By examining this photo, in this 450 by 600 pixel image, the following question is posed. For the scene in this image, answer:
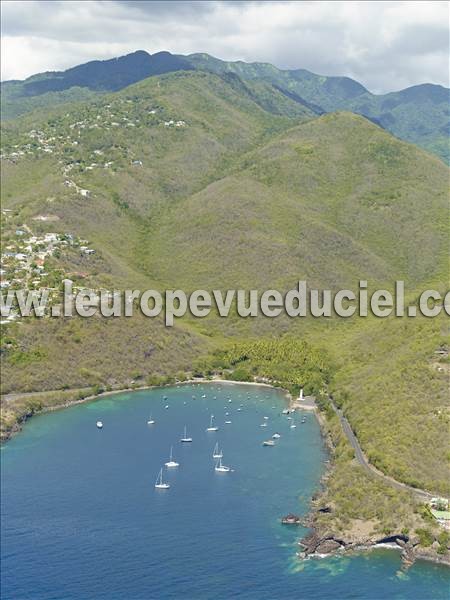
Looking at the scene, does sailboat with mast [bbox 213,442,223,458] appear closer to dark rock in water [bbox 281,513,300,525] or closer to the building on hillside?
dark rock in water [bbox 281,513,300,525]

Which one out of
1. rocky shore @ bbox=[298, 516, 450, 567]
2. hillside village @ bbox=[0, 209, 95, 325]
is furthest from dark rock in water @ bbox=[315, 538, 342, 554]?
hillside village @ bbox=[0, 209, 95, 325]

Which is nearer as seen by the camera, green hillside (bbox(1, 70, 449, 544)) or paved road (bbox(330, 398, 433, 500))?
paved road (bbox(330, 398, 433, 500))

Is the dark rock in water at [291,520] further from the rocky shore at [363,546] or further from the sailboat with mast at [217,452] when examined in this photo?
the sailboat with mast at [217,452]

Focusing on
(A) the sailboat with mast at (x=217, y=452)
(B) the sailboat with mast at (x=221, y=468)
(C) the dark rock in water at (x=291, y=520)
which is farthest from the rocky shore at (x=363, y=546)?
(A) the sailboat with mast at (x=217, y=452)

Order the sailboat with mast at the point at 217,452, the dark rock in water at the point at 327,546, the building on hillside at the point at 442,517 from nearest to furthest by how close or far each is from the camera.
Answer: the dark rock in water at the point at 327,546, the building on hillside at the point at 442,517, the sailboat with mast at the point at 217,452

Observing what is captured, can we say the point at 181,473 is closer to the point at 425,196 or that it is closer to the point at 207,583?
the point at 207,583

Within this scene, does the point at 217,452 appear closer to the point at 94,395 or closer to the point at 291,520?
the point at 291,520

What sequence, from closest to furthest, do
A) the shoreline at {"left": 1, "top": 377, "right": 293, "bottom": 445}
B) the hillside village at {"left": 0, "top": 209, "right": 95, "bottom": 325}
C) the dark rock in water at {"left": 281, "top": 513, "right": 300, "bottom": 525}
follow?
the dark rock in water at {"left": 281, "top": 513, "right": 300, "bottom": 525}
the shoreline at {"left": 1, "top": 377, "right": 293, "bottom": 445}
the hillside village at {"left": 0, "top": 209, "right": 95, "bottom": 325}

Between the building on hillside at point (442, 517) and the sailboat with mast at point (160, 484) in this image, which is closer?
the building on hillside at point (442, 517)

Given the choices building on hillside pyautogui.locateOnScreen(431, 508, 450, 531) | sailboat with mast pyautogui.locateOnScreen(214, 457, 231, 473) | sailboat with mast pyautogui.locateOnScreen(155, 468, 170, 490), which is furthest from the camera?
sailboat with mast pyautogui.locateOnScreen(214, 457, 231, 473)

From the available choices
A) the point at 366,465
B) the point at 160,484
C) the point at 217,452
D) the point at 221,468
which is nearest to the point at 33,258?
the point at 217,452

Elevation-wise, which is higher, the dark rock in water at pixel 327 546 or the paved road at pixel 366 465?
the paved road at pixel 366 465
